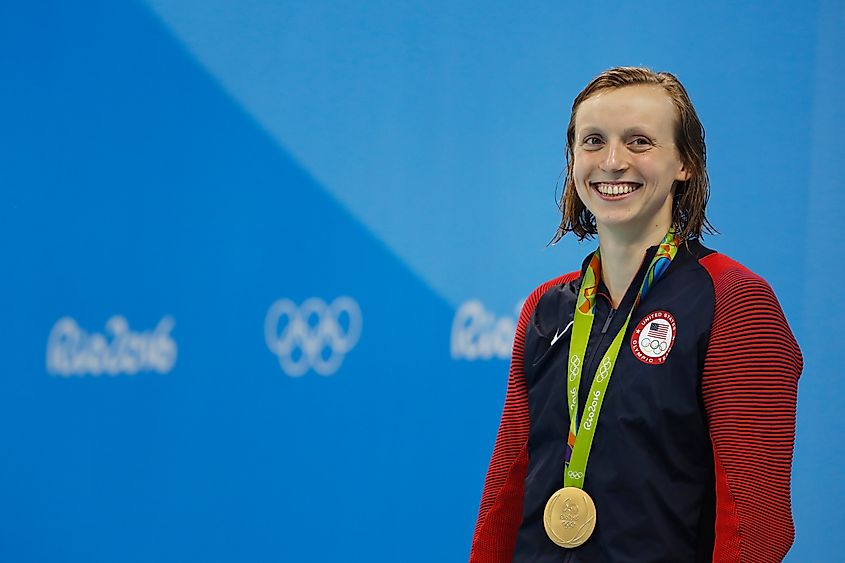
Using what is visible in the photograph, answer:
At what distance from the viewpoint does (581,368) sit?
155cm

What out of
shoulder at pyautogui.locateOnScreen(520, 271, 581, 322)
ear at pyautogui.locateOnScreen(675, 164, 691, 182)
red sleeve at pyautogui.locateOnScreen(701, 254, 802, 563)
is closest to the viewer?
red sleeve at pyautogui.locateOnScreen(701, 254, 802, 563)

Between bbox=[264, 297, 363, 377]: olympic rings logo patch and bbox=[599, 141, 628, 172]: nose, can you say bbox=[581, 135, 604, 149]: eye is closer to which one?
bbox=[599, 141, 628, 172]: nose

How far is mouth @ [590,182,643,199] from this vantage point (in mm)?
1556

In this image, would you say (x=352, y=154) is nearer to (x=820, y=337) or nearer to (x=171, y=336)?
(x=171, y=336)

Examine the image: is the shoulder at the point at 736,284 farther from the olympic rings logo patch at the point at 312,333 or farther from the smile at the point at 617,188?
the olympic rings logo patch at the point at 312,333

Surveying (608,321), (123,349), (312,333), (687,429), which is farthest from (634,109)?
(123,349)

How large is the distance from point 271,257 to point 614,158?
5.97ft

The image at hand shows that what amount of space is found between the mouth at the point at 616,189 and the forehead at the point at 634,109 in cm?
9

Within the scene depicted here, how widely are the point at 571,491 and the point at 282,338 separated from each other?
1.84 meters

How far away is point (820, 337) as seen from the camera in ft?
9.51

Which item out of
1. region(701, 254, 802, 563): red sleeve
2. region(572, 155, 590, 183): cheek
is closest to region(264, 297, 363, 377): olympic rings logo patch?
region(572, 155, 590, 183): cheek

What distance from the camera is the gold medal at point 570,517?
146cm

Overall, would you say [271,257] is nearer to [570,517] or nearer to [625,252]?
[625,252]

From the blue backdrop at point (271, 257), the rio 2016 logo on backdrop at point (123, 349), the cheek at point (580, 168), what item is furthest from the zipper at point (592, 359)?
the rio 2016 logo on backdrop at point (123, 349)
